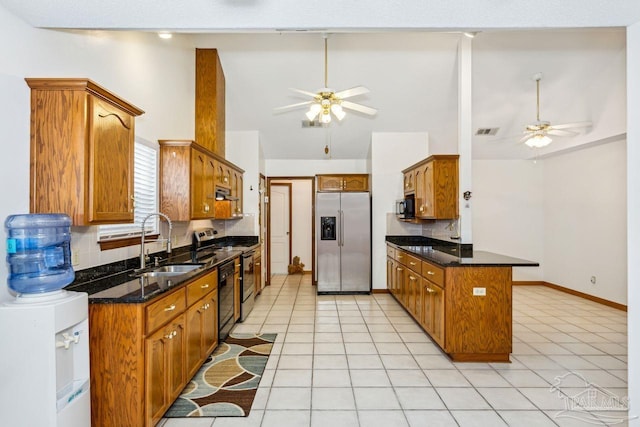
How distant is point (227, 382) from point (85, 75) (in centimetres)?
257

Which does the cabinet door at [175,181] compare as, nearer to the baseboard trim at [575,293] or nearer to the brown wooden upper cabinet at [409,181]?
the brown wooden upper cabinet at [409,181]

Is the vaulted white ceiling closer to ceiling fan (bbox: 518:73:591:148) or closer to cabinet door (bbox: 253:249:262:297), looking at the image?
ceiling fan (bbox: 518:73:591:148)

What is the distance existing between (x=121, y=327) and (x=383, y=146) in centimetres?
497

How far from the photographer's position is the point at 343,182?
6520mm

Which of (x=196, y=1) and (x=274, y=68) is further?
(x=274, y=68)

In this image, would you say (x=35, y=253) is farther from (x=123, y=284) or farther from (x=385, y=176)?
(x=385, y=176)

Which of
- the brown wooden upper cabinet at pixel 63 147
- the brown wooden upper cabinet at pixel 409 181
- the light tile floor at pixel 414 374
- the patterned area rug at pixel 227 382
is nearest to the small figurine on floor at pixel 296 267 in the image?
the light tile floor at pixel 414 374

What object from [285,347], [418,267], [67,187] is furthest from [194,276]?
[418,267]

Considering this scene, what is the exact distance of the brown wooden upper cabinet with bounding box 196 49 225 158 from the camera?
4730 millimetres

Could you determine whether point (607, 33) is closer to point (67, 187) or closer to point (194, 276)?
point (194, 276)

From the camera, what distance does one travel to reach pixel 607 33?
13.4 feet

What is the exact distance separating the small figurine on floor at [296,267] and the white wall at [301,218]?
0.41ft

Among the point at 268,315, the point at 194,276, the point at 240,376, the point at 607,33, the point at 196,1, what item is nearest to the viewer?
the point at 196,1

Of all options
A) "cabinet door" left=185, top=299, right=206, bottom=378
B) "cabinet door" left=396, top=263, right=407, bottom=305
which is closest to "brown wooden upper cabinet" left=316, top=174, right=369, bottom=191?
"cabinet door" left=396, top=263, right=407, bottom=305
